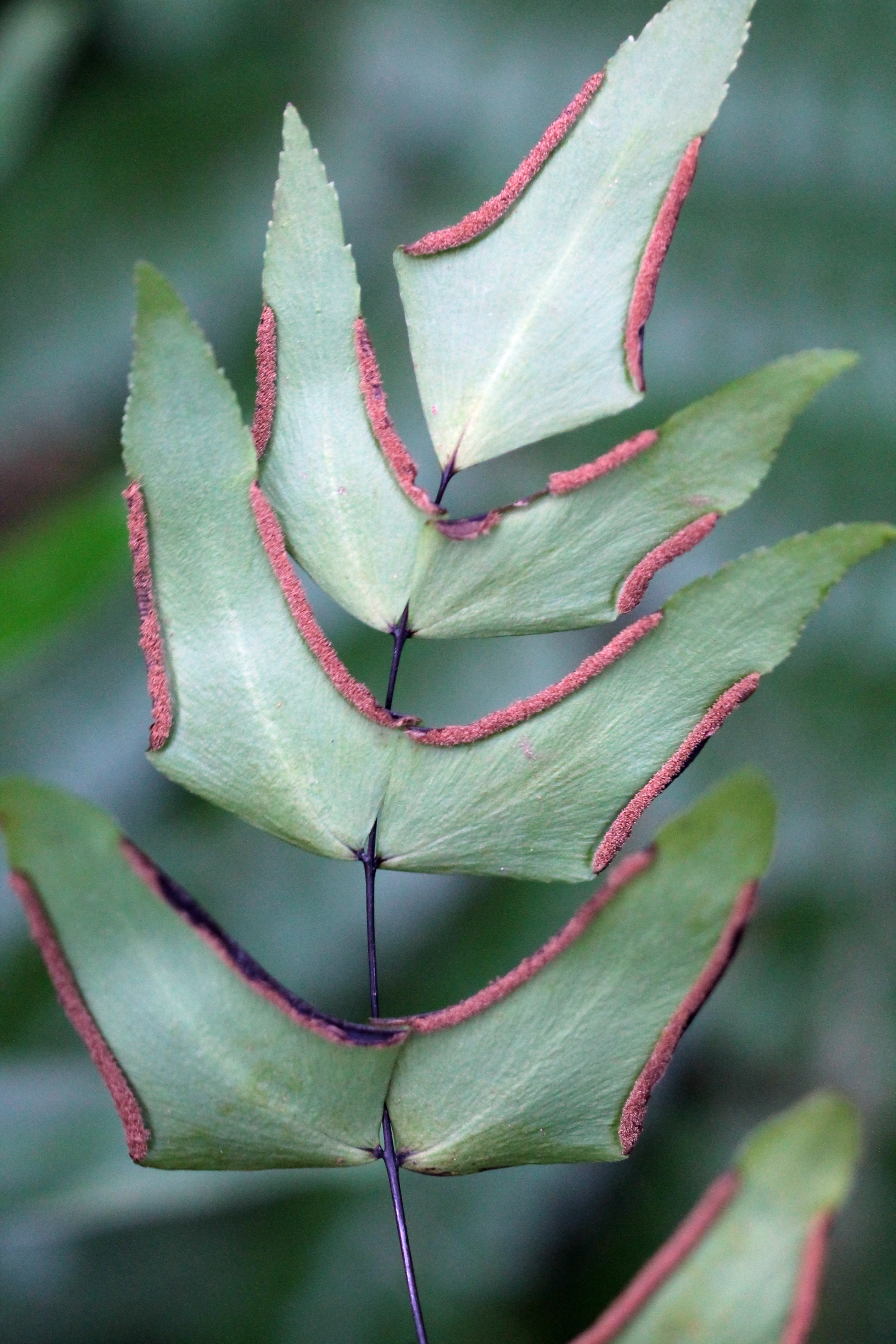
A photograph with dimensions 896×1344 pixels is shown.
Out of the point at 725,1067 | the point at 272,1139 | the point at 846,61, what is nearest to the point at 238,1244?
the point at 725,1067

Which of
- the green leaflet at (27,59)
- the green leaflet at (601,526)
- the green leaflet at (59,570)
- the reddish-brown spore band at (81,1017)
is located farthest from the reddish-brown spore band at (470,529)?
the green leaflet at (27,59)

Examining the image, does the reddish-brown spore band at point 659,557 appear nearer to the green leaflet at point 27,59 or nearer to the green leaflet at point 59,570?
the green leaflet at point 59,570

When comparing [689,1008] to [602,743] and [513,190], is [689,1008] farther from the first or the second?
[513,190]

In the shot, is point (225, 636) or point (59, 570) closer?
point (225, 636)

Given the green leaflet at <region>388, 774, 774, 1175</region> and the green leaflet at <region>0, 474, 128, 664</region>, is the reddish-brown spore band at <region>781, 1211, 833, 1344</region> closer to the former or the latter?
the green leaflet at <region>388, 774, 774, 1175</region>

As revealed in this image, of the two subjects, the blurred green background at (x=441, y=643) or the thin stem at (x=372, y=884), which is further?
the blurred green background at (x=441, y=643)

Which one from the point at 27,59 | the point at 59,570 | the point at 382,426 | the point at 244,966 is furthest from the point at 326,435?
the point at 27,59

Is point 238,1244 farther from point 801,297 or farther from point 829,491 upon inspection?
point 801,297
